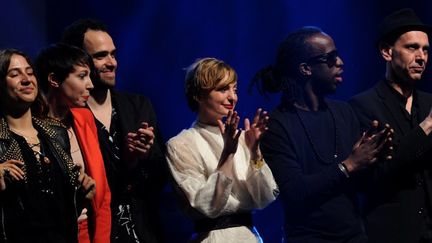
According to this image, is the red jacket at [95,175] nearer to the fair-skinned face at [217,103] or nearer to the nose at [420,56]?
the fair-skinned face at [217,103]

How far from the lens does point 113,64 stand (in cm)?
391

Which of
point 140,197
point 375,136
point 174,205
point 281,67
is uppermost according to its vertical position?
point 281,67

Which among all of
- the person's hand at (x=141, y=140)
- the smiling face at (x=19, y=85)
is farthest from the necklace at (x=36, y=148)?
the person's hand at (x=141, y=140)

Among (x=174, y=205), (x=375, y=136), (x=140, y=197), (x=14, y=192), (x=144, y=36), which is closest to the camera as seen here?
(x=14, y=192)

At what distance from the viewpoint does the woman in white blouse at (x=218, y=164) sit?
3445 mm

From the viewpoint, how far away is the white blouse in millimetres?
3449

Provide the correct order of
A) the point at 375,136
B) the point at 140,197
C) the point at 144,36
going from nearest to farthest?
1. the point at 375,136
2. the point at 140,197
3. the point at 144,36

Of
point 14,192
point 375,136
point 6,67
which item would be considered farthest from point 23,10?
point 375,136

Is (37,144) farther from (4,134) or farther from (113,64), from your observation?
(113,64)

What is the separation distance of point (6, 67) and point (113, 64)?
64 cm

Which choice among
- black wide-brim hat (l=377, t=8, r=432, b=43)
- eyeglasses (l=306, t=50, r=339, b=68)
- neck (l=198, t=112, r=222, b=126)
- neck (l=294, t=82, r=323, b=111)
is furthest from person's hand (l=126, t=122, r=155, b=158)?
black wide-brim hat (l=377, t=8, r=432, b=43)

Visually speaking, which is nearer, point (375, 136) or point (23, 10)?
point (375, 136)

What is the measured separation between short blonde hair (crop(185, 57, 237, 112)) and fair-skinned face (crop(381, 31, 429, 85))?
772mm

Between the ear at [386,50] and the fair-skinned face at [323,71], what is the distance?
1.16 feet
